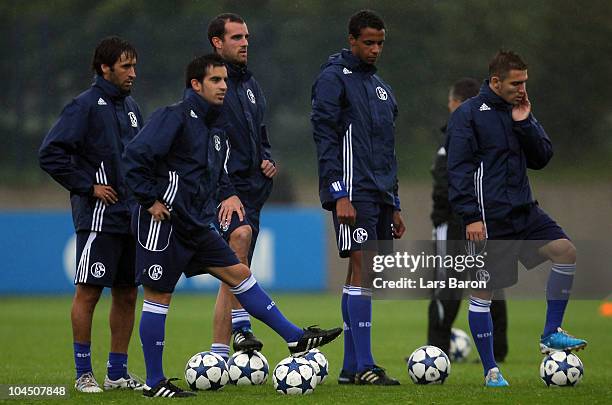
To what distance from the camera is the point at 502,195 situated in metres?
7.54

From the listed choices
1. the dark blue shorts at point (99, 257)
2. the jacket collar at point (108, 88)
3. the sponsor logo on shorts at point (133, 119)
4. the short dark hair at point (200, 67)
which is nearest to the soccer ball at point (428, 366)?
the dark blue shorts at point (99, 257)

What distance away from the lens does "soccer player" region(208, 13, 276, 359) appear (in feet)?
26.1

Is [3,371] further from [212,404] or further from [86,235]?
[212,404]

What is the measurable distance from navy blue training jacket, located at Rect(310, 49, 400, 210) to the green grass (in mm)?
1283

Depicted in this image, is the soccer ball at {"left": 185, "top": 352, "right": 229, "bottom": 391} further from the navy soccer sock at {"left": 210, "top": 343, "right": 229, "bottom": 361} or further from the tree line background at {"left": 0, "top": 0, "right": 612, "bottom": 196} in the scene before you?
the tree line background at {"left": 0, "top": 0, "right": 612, "bottom": 196}

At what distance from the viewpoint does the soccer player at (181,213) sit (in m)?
6.75

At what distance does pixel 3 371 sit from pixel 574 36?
11.6 metres

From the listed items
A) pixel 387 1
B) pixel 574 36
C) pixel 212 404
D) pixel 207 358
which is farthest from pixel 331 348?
pixel 574 36

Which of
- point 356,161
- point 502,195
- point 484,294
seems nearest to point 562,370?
point 484,294

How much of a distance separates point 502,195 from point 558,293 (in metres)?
0.72

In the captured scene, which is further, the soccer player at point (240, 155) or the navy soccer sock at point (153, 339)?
the soccer player at point (240, 155)

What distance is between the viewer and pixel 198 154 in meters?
6.90

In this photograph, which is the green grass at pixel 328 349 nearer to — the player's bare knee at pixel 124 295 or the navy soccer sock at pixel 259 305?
the navy soccer sock at pixel 259 305

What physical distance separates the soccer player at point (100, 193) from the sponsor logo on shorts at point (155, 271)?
0.65 m
